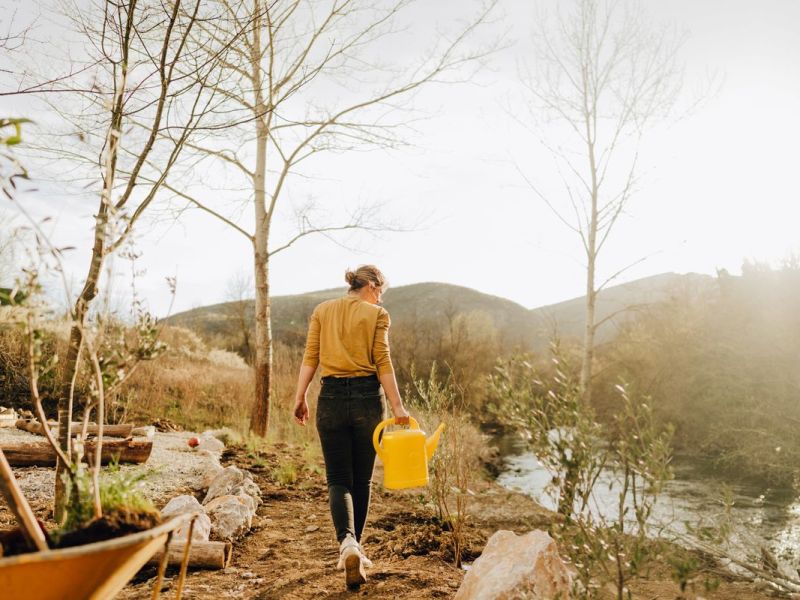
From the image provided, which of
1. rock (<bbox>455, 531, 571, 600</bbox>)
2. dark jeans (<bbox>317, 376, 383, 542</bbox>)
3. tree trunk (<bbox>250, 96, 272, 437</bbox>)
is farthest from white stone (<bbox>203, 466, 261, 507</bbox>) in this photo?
tree trunk (<bbox>250, 96, 272, 437</bbox>)

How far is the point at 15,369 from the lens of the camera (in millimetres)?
10297

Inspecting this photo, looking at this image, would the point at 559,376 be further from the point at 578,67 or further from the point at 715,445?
the point at 715,445

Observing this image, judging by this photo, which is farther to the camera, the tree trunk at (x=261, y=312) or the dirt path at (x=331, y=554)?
the tree trunk at (x=261, y=312)

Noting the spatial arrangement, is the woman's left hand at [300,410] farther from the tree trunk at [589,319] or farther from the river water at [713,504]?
the tree trunk at [589,319]

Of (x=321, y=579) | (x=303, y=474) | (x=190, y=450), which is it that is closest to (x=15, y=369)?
(x=190, y=450)

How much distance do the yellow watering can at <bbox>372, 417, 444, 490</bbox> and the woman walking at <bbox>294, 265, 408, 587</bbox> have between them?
0.08 metres

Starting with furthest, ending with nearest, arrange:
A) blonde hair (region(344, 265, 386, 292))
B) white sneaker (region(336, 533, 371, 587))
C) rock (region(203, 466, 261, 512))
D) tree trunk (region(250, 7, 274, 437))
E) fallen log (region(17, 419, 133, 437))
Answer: tree trunk (region(250, 7, 274, 437))
fallen log (region(17, 419, 133, 437))
rock (region(203, 466, 261, 512))
blonde hair (region(344, 265, 386, 292))
white sneaker (region(336, 533, 371, 587))

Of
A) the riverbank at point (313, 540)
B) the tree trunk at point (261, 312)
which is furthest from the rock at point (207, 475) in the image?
the tree trunk at point (261, 312)

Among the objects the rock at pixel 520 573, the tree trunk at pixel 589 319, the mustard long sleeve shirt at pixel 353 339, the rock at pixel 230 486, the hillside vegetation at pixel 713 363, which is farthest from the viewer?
the hillside vegetation at pixel 713 363

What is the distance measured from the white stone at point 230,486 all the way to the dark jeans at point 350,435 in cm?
178

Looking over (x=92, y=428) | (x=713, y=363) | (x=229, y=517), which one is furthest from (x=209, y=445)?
(x=713, y=363)

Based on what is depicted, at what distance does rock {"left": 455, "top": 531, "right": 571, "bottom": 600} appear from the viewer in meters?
2.55

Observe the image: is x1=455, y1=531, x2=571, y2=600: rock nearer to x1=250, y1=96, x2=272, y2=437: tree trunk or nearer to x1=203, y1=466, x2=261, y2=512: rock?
x1=203, y1=466, x2=261, y2=512: rock

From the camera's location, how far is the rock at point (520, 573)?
8.38ft
